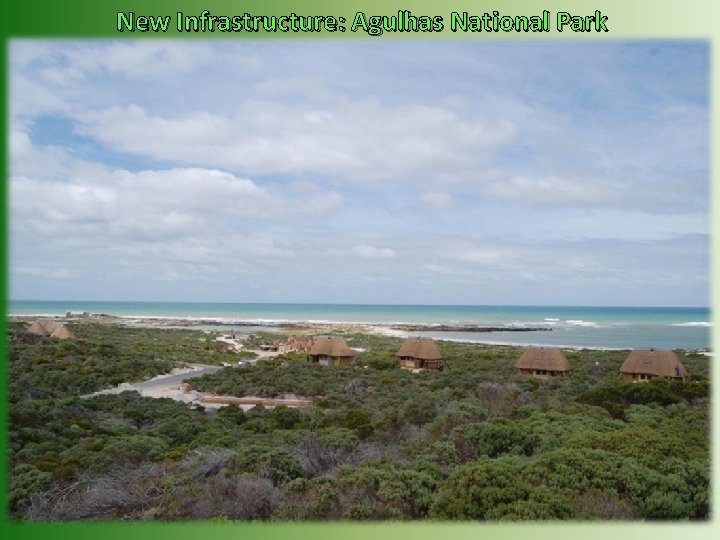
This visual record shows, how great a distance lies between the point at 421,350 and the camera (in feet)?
87.6

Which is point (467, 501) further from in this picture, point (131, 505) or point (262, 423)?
point (262, 423)

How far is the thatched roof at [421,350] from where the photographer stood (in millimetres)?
26484

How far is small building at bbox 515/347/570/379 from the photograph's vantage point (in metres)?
21.2

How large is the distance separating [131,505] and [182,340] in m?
39.4

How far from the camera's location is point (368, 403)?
15.4 metres

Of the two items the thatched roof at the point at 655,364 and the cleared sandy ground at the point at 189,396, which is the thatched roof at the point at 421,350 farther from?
the thatched roof at the point at 655,364

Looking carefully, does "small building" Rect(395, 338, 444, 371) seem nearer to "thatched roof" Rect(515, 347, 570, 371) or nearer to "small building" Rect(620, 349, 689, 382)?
Answer: "thatched roof" Rect(515, 347, 570, 371)

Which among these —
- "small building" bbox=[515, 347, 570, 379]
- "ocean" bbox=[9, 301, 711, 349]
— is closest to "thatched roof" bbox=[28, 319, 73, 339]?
"ocean" bbox=[9, 301, 711, 349]

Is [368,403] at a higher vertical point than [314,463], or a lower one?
lower

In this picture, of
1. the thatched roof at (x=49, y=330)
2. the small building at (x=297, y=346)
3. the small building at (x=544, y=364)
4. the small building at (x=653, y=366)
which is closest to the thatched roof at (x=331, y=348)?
the small building at (x=297, y=346)

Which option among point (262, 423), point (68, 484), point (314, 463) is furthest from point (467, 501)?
point (262, 423)

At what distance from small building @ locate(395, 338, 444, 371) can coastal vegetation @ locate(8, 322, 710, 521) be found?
39.3ft

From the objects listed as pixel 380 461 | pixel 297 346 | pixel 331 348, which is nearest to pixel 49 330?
pixel 297 346

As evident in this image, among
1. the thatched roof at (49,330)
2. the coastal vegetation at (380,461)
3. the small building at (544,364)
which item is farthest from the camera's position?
the thatched roof at (49,330)
